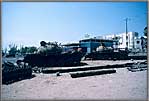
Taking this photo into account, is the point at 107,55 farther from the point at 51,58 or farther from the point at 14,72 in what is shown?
the point at 14,72

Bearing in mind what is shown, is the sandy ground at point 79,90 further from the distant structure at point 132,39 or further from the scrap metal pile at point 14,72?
the distant structure at point 132,39

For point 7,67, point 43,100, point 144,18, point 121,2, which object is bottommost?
point 43,100

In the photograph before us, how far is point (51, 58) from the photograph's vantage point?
8062mm

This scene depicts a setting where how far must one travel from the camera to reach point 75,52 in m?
8.61

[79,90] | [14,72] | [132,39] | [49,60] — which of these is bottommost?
[79,90]

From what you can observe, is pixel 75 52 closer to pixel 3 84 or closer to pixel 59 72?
pixel 59 72

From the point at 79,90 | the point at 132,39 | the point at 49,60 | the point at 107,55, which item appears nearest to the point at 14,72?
the point at 79,90

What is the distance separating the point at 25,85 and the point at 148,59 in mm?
2796

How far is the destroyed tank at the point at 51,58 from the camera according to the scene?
781 cm

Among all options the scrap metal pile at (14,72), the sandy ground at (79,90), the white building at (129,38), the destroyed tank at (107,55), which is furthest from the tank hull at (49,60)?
the sandy ground at (79,90)

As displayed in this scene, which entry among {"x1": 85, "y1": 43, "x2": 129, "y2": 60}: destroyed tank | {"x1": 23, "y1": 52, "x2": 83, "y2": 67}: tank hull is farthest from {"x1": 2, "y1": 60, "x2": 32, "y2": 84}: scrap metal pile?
{"x1": 85, "y1": 43, "x2": 129, "y2": 60}: destroyed tank

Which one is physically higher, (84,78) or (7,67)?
(7,67)

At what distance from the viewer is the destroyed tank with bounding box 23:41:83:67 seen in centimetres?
781

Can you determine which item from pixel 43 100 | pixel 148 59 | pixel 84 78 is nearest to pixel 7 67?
pixel 43 100
